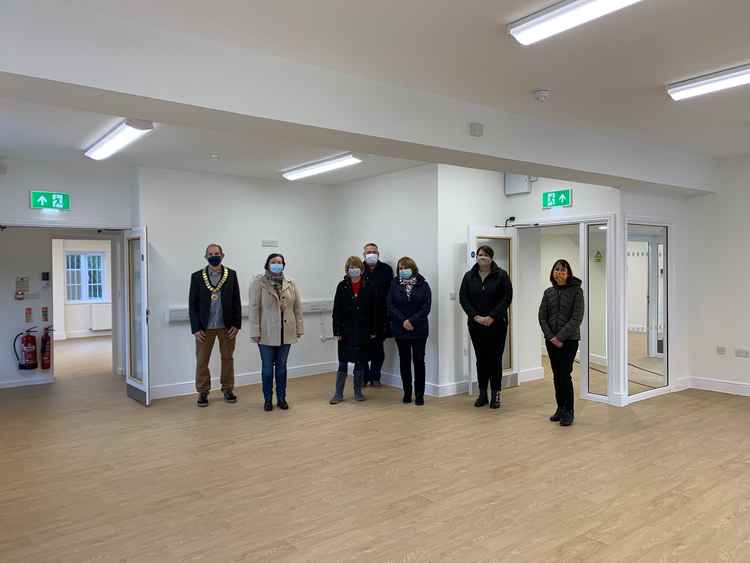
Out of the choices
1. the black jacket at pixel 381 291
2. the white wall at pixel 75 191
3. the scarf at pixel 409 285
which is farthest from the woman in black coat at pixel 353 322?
the white wall at pixel 75 191

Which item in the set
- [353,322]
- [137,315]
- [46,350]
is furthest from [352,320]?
[46,350]

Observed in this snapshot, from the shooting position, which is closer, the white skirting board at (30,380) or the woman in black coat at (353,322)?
the woman in black coat at (353,322)

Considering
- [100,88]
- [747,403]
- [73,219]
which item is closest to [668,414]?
[747,403]

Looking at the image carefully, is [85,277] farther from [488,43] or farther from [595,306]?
[488,43]

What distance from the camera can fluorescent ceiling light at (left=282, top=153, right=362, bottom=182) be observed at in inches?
231

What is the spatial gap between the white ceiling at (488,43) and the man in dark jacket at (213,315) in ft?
10.6

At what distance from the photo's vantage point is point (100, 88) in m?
2.64

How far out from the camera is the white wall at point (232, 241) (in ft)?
21.0

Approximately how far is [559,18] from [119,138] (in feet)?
12.3

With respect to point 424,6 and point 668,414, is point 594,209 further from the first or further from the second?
point 424,6

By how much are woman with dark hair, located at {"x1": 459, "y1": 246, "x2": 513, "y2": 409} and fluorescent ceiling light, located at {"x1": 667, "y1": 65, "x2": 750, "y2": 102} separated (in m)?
2.26

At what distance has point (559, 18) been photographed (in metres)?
2.68

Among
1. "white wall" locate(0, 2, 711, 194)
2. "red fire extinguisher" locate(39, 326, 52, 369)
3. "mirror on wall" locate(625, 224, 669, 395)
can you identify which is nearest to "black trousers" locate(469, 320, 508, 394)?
"mirror on wall" locate(625, 224, 669, 395)

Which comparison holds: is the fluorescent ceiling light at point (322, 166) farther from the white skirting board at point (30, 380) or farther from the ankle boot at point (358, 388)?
the white skirting board at point (30, 380)
